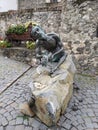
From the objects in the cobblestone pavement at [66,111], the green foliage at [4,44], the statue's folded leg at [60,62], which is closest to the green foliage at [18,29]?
the green foliage at [4,44]

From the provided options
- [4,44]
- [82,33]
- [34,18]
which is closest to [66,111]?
[82,33]

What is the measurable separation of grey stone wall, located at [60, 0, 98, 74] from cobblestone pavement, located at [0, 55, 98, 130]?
1133 mm

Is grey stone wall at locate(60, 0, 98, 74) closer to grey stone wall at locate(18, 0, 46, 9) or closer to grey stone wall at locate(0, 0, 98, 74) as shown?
grey stone wall at locate(0, 0, 98, 74)

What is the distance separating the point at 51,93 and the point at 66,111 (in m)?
0.84

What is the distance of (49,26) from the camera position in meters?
9.04

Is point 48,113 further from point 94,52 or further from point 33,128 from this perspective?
point 94,52

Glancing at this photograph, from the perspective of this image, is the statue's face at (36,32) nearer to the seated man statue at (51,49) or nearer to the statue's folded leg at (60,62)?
the seated man statue at (51,49)

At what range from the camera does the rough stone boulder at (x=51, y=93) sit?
3.49m

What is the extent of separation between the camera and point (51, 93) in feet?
12.0

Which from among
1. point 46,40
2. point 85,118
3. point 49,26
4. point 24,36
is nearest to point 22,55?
point 24,36

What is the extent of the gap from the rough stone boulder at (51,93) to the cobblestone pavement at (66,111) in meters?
0.21

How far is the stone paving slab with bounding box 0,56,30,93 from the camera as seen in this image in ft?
19.4

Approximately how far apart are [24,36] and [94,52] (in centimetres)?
362

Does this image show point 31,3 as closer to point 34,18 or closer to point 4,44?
point 34,18
